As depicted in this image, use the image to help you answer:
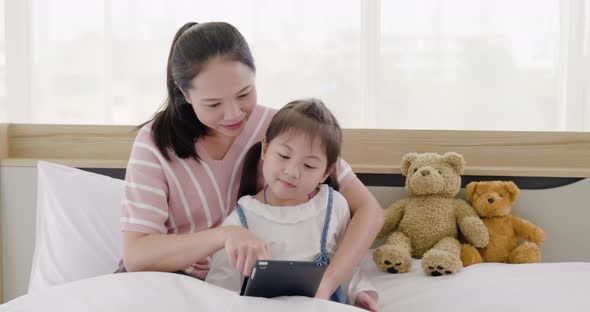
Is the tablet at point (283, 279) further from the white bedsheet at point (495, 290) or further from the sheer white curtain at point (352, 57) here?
the sheer white curtain at point (352, 57)

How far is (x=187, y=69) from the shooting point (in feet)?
4.17

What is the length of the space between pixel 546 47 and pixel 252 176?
1155mm

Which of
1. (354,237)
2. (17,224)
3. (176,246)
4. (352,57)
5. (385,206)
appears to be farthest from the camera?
(352,57)

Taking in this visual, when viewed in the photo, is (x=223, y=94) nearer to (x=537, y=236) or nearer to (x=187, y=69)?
(x=187, y=69)

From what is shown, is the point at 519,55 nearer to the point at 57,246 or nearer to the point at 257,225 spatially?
the point at 257,225

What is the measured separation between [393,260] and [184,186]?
48 cm

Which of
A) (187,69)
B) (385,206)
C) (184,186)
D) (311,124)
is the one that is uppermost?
(187,69)

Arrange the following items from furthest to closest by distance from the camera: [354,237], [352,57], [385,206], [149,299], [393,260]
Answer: [352,57], [385,206], [393,260], [354,237], [149,299]

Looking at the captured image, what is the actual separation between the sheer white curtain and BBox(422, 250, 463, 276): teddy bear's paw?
2.43 feet

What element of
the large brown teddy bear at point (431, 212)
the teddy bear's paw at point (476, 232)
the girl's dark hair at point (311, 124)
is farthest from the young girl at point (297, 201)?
the teddy bear's paw at point (476, 232)

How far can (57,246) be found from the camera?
1.60m

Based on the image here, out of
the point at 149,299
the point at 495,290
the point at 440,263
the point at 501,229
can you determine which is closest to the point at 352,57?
the point at 501,229

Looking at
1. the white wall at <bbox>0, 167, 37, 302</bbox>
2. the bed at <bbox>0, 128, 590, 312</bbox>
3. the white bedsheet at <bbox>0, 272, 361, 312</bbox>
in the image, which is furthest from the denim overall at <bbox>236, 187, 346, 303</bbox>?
the white wall at <bbox>0, 167, 37, 302</bbox>

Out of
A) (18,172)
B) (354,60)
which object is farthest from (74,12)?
(354,60)
